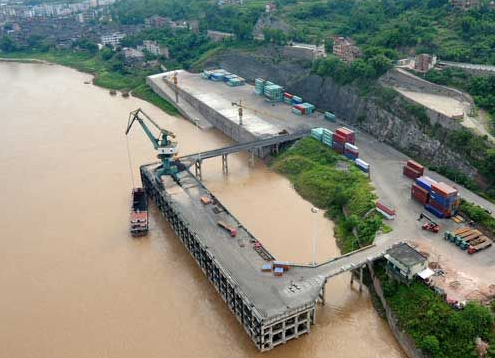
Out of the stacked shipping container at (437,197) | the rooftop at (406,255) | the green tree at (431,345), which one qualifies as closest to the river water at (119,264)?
the green tree at (431,345)

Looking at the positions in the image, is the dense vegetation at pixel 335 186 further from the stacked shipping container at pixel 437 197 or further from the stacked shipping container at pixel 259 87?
the stacked shipping container at pixel 259 87

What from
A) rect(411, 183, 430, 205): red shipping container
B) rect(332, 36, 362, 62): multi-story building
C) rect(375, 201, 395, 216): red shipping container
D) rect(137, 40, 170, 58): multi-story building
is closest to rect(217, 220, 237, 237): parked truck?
rect(375, 201, 395, 216): red shipping container

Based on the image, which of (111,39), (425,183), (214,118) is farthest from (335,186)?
(111,39)

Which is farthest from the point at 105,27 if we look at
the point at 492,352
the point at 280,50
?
the point at 492,352

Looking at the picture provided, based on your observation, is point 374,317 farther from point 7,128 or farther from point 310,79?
point 7,128

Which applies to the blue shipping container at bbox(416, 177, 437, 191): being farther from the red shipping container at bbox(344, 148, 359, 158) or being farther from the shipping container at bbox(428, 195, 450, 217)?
the red shipping container at bbox(344, 148, 359, 158)
